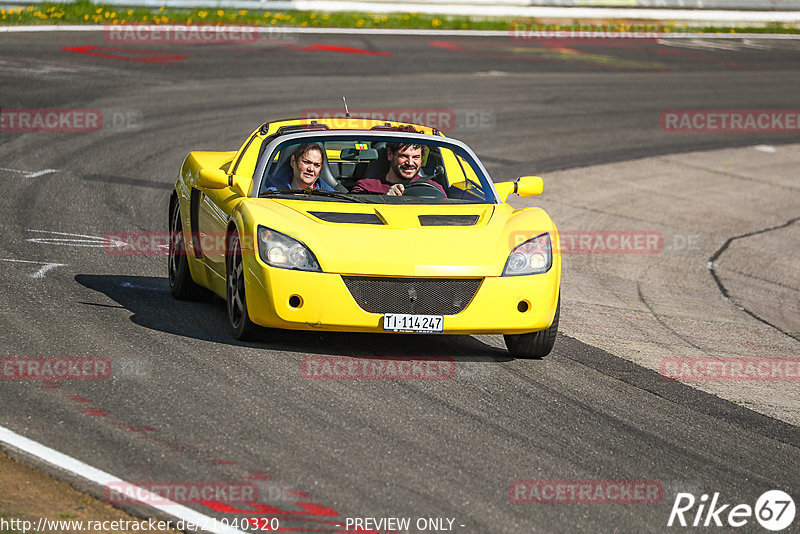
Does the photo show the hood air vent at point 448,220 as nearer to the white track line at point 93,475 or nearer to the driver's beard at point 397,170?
the driver's beard at point 397,170

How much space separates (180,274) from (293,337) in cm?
152

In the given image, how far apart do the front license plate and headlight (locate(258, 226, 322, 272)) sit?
52 cm

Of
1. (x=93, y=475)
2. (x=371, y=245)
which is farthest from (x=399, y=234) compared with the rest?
(x=93, y=475)

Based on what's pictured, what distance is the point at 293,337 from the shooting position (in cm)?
823

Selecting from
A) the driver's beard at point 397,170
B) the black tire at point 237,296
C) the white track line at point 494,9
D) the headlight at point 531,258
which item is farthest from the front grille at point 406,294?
the white track line at point 494,9

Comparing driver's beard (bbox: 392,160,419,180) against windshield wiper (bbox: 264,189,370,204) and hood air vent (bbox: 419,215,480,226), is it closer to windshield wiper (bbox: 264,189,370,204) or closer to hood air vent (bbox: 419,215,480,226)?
windshield wiper (bbox: 264,189,370,204)

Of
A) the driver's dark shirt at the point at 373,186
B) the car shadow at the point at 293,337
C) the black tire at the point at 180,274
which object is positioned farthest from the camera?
the black tire at the point at 180,274

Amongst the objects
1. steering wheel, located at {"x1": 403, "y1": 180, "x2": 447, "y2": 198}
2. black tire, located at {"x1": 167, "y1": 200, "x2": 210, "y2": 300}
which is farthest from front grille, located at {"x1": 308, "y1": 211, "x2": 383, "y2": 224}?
black tire, located at {"x1": 167, "y1": 200, "x2": 210, "y2": 300}

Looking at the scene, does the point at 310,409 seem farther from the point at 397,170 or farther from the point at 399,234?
the point at 397,170

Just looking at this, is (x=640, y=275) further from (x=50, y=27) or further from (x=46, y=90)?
(x=50, y=27)

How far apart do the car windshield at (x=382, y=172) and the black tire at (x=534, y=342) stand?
1226mm

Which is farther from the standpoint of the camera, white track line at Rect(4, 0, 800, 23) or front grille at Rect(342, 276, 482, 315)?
white track line at Rect(4, 0, 800, 23)

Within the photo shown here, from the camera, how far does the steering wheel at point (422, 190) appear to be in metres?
9.01

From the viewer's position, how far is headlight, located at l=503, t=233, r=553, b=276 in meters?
7.88
